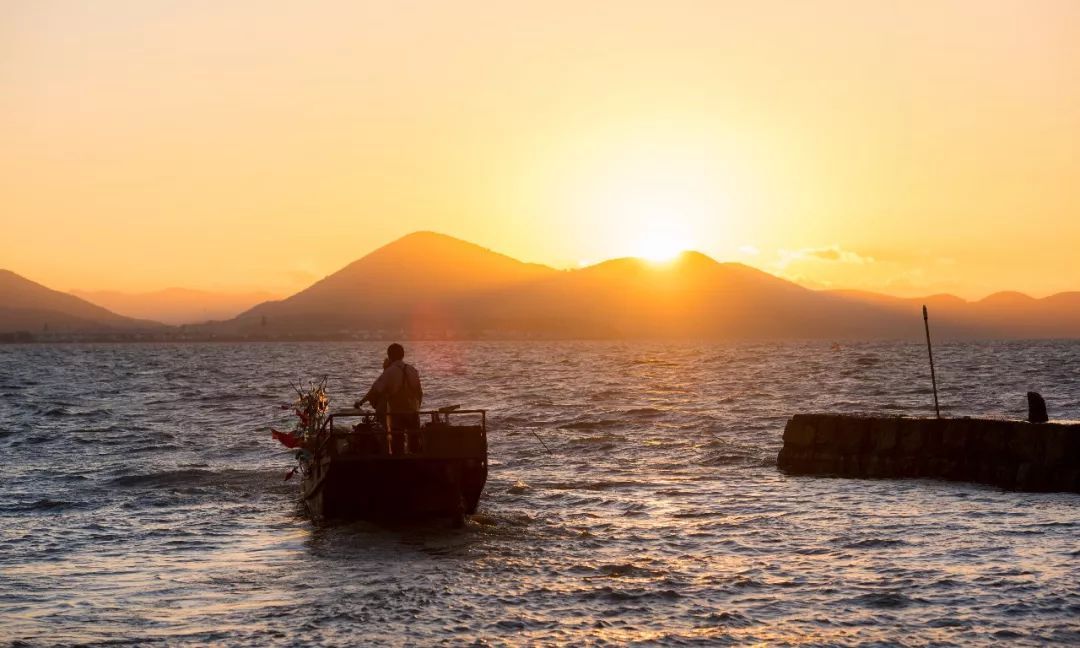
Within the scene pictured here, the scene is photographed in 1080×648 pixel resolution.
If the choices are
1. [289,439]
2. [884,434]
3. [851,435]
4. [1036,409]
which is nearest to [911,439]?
[884,434]

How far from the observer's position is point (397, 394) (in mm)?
20344

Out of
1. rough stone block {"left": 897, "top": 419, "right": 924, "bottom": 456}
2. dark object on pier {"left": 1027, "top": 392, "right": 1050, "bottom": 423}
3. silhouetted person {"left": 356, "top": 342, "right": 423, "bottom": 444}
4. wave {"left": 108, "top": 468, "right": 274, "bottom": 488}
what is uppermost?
silhouetted person {"left": 356, "top": 342, "right": 423, "bottom": 444}

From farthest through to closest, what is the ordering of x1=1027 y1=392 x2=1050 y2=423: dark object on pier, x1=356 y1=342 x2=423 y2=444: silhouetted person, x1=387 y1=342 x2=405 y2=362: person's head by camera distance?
x1=1027 y1=392 x2=1050 y2=423: dark object on pier
x1=356 y1=342 x2=423 y2=444: silhouetted person
x1=387 y1=342 x2=405 y2=362: person's head

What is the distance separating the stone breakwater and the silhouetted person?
11784 mm

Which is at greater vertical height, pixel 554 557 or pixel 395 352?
pixel 395 352

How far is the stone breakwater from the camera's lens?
23625 millimetres

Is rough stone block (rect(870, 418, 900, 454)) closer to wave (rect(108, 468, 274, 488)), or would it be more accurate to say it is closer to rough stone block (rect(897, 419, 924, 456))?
rough stone block (rect(897, 419, 924, 456))

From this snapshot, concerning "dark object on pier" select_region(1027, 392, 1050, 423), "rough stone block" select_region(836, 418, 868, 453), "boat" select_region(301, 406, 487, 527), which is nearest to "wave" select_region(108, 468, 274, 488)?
"boat" select_region(301, 406, 487, 527)

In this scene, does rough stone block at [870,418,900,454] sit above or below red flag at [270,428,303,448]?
below

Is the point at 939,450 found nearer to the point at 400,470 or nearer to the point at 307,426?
the point at 400,470

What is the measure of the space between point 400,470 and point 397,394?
1310 mm

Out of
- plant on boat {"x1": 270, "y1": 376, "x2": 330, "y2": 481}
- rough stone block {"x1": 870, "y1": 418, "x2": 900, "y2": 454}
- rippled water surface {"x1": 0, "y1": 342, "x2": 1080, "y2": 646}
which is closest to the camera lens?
rippled water surface {"x1": 0, "y1": 342, "x2": 1080, "y2": 646}

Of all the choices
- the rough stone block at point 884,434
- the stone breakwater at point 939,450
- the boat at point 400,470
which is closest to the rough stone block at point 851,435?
the stone breakwater at point 939,450

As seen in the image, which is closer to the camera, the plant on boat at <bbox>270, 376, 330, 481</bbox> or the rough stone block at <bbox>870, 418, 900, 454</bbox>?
the plant on boat at <bbox>270, 376, 330, 481</bbox>
